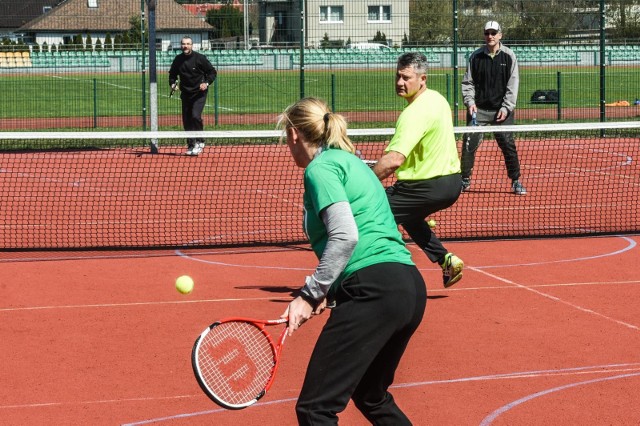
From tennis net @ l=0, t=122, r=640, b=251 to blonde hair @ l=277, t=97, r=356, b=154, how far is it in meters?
6.69

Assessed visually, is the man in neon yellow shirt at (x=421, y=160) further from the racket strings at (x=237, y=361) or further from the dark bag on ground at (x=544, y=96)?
the dark bag on ground at (x=544, y=96)

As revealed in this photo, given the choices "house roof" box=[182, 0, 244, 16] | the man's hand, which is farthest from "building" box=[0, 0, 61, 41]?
the man's hand

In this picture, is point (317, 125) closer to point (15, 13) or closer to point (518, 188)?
point (518, 188)

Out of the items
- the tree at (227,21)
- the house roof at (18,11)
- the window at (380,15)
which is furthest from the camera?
the house roof at (18,11)

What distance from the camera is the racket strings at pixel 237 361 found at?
15.6 feet

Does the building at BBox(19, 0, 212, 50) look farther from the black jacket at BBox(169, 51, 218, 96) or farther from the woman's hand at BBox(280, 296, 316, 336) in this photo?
the woman's hand at BBox(280, 296, 316, 336)

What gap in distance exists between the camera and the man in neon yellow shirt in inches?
310

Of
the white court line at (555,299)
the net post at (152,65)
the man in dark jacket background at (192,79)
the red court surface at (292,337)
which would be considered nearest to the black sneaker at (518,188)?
the red court surface at (292,337)

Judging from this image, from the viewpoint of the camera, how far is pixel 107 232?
12812mm

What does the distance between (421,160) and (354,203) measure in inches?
153

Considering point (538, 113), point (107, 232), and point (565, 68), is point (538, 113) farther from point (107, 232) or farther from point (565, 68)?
point (107, 232)

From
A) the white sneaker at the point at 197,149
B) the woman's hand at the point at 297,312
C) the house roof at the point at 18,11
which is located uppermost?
the house roof at the point at 18,11

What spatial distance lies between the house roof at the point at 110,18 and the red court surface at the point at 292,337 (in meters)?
12.0

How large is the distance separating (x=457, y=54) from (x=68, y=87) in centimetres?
1171
